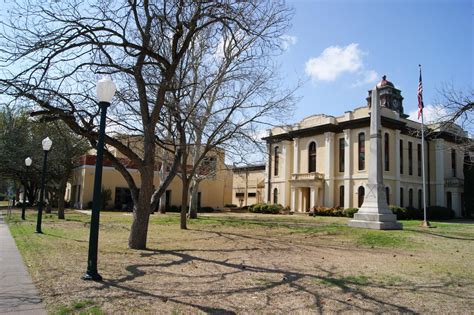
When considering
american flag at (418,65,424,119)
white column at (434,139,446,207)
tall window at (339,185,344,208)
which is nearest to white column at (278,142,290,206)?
tall window at (339,185,344,208)

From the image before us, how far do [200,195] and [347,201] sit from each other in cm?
1653

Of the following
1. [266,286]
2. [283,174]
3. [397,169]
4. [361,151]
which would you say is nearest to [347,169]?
[361,151]

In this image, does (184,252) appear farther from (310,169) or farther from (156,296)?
(310,169)

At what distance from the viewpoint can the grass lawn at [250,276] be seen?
18.4ft

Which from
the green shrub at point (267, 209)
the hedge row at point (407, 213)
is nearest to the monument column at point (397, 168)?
the hedge row at point (407, 213)

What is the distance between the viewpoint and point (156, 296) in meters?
5.85

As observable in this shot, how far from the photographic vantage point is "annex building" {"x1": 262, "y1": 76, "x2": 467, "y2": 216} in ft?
129

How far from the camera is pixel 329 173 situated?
41438mm

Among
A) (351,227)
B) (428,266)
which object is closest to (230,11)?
(428,266)

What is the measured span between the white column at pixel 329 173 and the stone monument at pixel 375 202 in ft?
71.7

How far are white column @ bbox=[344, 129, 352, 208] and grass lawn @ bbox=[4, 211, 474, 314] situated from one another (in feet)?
86.4

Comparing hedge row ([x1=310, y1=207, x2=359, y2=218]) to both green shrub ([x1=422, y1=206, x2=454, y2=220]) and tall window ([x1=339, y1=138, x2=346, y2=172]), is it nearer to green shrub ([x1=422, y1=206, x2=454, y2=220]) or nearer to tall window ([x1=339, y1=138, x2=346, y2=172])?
tall window ([x1=339, y1=138, x2=346, y2=172])

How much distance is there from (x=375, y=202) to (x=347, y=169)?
22198 millimetres

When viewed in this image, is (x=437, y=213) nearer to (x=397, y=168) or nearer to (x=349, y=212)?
(x=397, y=168)
